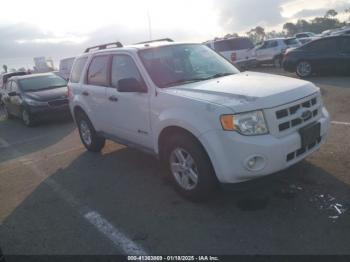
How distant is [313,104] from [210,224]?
1854 millimetres

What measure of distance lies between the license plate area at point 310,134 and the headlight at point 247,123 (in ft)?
1.64

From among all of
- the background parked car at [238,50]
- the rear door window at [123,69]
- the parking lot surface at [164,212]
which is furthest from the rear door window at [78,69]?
the background parked car at [238,50]

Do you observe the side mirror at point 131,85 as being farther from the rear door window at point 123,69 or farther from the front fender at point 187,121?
the front fender at point 187,121

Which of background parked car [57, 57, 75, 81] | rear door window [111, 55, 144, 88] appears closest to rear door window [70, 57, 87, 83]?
rear door window [111, 55, 144, 88]

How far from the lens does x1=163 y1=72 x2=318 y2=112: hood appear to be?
3.81 metres

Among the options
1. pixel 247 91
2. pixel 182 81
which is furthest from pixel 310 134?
pixel 182 81

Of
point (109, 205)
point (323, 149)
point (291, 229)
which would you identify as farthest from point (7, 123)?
point (291, 229)

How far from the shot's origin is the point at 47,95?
1092 centimetres

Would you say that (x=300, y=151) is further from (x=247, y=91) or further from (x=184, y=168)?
(x=184, y=168)

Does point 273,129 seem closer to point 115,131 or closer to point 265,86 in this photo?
point 265,86

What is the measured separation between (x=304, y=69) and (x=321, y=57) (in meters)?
0.80

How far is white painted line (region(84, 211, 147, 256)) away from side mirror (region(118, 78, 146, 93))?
163 centimetres

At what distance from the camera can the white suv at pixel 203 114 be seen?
148 inches

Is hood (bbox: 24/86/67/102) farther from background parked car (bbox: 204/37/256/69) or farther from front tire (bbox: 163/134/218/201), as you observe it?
background parked car (bbox: 204/37/256/69)
